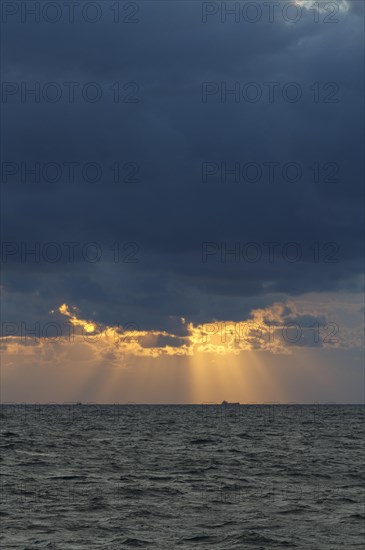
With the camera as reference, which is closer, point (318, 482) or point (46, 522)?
point (46, 522)

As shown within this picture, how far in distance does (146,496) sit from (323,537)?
13.3 metres

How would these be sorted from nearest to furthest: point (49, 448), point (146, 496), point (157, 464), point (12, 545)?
point (12, 545) → point (146, 496) → point (157, 464) → point (49, 448)

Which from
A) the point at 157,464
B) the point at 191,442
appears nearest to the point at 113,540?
the point at 157,464

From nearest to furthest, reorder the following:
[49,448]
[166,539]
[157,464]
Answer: [166,539] < [157,464] < [49,448]

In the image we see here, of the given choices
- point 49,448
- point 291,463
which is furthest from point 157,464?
point 49,448

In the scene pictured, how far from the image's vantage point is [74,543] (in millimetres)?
27891

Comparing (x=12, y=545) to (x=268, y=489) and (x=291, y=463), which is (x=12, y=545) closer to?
(x=268, y=489)

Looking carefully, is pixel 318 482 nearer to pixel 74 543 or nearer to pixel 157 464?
pixel 157 464

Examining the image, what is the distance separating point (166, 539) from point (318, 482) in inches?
829

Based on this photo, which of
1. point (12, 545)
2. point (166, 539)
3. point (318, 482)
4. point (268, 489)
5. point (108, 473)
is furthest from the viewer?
point (108, 473)

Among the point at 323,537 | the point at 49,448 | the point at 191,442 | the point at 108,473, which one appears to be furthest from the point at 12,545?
the point at 191,442

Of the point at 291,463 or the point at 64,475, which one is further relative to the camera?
the point at 291,463

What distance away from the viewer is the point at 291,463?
196ft

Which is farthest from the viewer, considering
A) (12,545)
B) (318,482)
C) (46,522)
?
(318,482)
